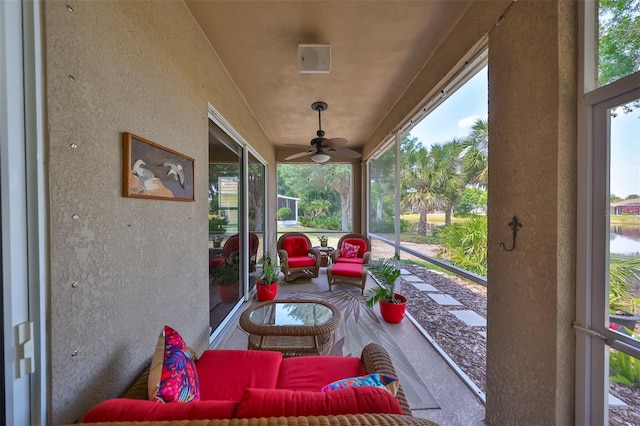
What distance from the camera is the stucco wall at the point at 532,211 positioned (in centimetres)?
105

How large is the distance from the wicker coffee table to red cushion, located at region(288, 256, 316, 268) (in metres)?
1.76

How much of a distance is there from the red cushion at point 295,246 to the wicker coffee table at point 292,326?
7.30 ft

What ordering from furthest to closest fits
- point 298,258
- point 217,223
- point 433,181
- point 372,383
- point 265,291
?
point 298,258, point 265,291, point 433,181, point 217,223, point 372,383

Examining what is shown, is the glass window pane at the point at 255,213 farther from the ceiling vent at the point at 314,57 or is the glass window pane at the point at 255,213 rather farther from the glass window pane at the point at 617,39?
the glass window pane at the point at 617,39

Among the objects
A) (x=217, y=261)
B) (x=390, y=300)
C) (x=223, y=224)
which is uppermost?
(x=223, y=224)

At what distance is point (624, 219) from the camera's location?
94 cm

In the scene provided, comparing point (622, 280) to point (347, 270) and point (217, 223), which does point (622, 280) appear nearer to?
point (217, 223)

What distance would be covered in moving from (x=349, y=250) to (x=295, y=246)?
3.58 feet

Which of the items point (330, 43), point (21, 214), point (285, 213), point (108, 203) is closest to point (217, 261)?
point (108, 203)

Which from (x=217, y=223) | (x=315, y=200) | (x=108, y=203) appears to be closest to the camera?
(x=108, y=203)

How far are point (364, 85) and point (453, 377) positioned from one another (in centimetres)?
302

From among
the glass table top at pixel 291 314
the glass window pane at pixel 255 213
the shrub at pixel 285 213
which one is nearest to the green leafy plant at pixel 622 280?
the glass table top at pixel 291 314

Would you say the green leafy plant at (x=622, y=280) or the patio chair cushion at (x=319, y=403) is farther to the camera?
the green leafy plant at (x=622, y=280)

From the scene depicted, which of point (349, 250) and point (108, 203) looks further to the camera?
point (349, 250)
